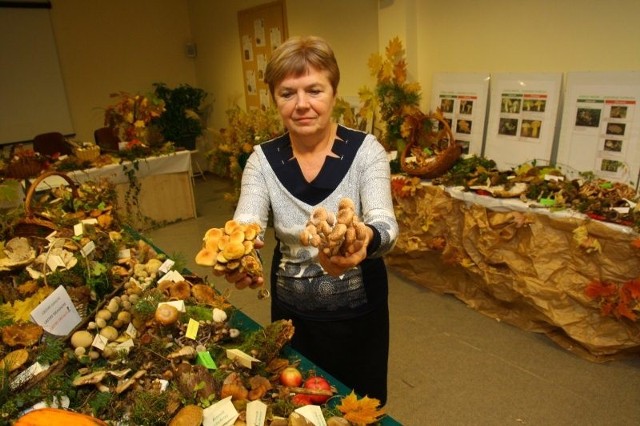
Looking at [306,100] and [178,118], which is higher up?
[306,100]

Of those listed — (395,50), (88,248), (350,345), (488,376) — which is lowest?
(488,376)

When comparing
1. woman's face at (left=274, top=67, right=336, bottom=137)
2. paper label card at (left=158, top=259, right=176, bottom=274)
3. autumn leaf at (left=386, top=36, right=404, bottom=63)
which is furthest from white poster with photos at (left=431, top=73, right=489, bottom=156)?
paper label card at (left=158, top=259, right=176, bottom=274)

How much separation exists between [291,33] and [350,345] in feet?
13.0

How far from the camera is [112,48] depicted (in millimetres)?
5898

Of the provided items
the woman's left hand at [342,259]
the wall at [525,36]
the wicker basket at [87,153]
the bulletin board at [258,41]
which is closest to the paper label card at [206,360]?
the woman's left hand at [342,259]

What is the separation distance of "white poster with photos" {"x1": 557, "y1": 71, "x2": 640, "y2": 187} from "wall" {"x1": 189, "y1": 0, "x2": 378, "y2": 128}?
1.69 metres

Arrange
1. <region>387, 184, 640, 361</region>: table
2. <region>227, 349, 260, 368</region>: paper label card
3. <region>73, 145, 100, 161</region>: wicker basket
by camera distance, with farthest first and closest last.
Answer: <region>73, 145, 100, 161</region>: wicker basket → <region>387, 184, 640, 361</region>: table → <region>227, 349, 260, 368</region>: paper label card

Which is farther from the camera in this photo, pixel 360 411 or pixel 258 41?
pixel 258 41

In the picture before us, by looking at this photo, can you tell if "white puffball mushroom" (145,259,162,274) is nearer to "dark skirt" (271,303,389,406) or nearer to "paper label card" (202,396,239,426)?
"dark skirt" (271,303,389,406)

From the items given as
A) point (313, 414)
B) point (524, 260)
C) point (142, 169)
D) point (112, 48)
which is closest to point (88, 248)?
point (313, 414)

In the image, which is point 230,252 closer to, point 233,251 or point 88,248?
point 233,251

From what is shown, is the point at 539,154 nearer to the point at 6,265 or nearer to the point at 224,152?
the point at 6,265

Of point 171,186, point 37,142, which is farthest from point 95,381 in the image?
point 37,142

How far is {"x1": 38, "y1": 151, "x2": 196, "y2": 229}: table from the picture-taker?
406 centimetres
